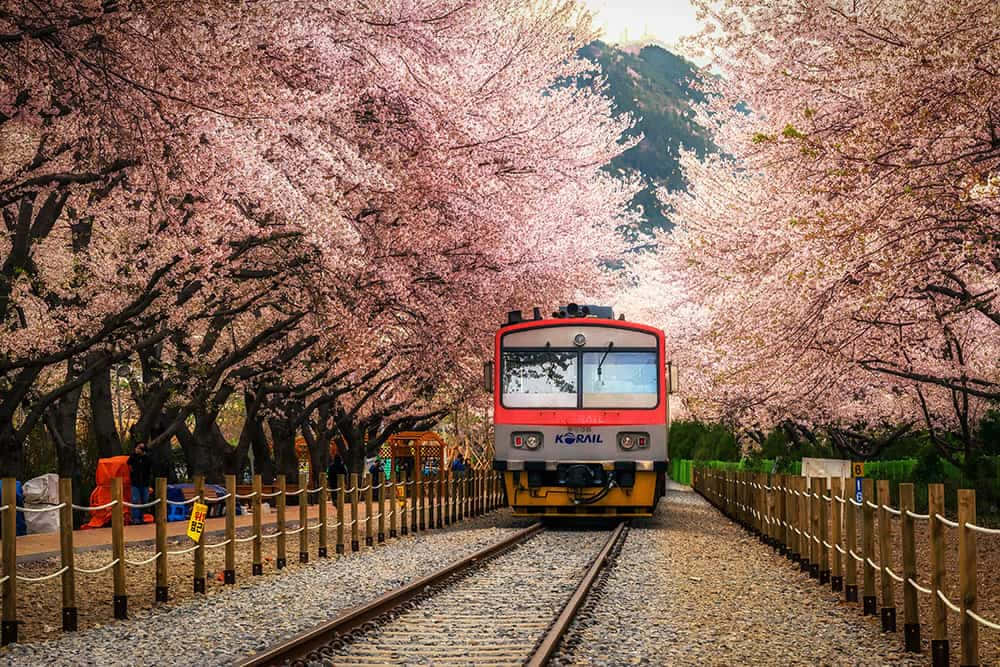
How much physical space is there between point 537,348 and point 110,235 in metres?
7.06

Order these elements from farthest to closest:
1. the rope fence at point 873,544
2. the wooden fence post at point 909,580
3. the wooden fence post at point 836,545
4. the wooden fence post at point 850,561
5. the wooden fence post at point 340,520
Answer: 1. the wooden fence post at point 340,520
2. the wooden fence post at point 836,545
3. the wooden fence post at point 850,561
4. the wooden fence post at point 909,580
5. the rope fence at point 873,544

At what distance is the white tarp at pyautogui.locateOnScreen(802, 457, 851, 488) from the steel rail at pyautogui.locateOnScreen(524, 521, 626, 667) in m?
10.1

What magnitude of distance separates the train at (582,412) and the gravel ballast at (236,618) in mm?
3904

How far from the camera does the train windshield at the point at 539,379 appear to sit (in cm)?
2014

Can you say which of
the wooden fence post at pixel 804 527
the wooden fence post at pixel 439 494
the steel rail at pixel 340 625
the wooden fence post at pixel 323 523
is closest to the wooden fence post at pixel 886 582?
the steel rail at pixel 340 625

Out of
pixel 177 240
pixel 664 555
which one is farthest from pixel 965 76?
pixel 177 240

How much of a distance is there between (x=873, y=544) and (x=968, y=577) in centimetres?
418

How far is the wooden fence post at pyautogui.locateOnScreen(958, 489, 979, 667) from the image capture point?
Answer: 6988 millimetres

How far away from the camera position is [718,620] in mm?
10125

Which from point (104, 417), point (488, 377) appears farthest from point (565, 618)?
point (104, 417)

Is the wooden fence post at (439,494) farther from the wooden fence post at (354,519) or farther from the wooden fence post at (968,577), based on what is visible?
the wooden fence post at (968,577)

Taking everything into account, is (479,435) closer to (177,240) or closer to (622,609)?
(177,240)

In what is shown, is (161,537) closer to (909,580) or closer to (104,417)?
(909,580)

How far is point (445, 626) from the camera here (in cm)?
955
